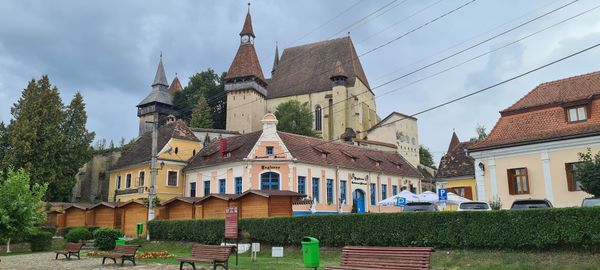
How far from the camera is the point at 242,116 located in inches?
2805

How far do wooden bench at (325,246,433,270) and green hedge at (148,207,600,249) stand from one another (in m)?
6.02

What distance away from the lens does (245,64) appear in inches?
2862

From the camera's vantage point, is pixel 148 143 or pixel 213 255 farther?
pixel 148 143

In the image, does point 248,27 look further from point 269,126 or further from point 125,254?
point 125,254

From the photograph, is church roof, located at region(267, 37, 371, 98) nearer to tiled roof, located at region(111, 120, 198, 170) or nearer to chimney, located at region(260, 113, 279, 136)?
tiled roof, located at region(111, 120, 198, 170)

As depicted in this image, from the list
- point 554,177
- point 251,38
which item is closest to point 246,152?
point 554,177

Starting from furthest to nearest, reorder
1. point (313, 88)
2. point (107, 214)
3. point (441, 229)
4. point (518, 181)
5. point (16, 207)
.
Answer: point (313, 88)
point (107, 214)
point (518, 181)
point (16, 207)
point (441, 229)

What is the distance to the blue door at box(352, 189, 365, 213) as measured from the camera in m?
44.2

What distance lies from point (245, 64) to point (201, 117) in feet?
33.7

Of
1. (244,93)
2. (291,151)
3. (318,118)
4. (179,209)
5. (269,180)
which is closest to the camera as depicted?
(179,209)

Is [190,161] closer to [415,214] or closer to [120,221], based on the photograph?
[120,221]

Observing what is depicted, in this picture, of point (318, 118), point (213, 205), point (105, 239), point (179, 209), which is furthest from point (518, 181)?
point (318, 118)

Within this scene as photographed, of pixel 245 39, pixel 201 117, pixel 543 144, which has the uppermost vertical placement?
pixel 245 39

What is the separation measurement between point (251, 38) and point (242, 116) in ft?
43.7
